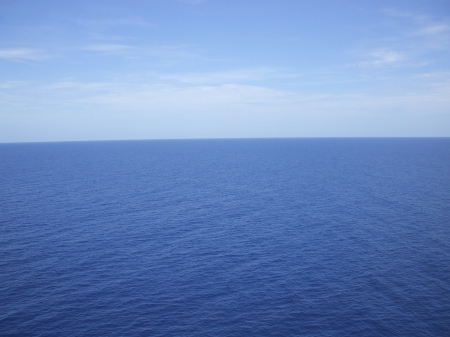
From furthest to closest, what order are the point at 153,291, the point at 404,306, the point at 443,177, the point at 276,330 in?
the point at 443,177 < the point at 153,291 < the point at 404,306 < the point at 276,330

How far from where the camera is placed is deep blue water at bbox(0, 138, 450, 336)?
42.1 metres

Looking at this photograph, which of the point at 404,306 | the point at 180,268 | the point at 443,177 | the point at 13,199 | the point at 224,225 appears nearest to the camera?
the point at 404,306

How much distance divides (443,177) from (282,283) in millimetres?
113133

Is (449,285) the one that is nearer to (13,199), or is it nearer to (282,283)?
(282,283)

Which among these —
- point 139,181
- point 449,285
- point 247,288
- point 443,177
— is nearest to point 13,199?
point 139,181

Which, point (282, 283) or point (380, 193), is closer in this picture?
point (282, 283)

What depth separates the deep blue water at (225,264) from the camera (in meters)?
42.1

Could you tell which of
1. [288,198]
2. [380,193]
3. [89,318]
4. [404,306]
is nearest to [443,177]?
[380,193]

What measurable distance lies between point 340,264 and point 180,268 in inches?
1088

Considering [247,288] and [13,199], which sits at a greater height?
[13,199]

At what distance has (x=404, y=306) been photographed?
44.6 m

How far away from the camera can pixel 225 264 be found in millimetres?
57281

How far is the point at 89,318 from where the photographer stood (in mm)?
42281

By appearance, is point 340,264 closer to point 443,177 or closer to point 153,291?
point 153,291
